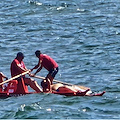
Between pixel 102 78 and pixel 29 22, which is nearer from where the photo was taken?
pixel 102 78

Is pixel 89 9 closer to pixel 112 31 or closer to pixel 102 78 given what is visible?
pixel 112 31

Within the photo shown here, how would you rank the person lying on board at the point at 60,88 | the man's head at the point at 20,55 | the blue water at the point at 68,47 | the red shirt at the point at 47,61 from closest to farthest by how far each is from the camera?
the blue water at the point at 68,47, the person lying on board at the point at 60,88, the man's head at the point at 20,55, the red shirt at the point at 47,61

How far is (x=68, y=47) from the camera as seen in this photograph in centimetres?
3919

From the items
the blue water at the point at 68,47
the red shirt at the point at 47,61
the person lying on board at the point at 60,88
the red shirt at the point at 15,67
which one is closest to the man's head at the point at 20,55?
the red shirt at the point at 15,67

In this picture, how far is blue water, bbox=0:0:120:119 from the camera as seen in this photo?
2516 cm

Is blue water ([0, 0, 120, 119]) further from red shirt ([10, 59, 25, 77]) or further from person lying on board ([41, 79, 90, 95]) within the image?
red shirt ([10, 59, 25, 77])

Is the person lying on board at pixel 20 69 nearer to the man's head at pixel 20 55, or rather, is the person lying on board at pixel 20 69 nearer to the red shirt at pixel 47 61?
the man's head at pixel 20 55

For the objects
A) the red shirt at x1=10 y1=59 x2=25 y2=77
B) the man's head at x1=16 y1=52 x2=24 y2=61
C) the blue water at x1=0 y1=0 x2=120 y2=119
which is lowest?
the blue water at x1=0 y1=0 x2=120 y2=119

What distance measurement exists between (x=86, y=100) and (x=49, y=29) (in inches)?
707

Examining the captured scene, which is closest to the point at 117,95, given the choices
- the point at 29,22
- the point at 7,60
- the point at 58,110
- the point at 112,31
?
the point at 58,110

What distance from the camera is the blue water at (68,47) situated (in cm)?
2516

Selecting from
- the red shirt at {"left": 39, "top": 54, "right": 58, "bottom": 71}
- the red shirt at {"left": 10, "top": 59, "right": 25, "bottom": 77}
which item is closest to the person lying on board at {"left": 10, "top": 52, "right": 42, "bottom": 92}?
the red shirt at {"left": 10, "top": 59, "right": 25, "bottom": 77}

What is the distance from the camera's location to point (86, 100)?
26.7 meters

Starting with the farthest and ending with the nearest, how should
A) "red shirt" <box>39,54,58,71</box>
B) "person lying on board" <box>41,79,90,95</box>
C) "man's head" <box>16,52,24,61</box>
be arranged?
"red shirt" <box>39,54,58,71</box>, "man's head" <box>16,52,24,61</box>, "person lying on board" <box>41,79,90,95</box>
